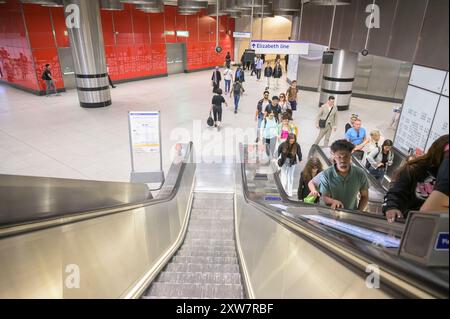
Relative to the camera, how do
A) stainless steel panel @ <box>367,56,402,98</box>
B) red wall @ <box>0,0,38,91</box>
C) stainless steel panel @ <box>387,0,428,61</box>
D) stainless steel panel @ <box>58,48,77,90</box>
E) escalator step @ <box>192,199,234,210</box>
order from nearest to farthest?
stainless steel panel @ <box>387,0,428,61</box> < escalator step @ <box>192,199,234,210</box> < red wall @ <box>0,0,38,91</box> < stainless steel panel @ <box>367,56,402,98</box> < stainless steel panel @ <box>58,48,77,90</box>

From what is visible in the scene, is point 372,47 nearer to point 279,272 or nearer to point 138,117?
point 138,117

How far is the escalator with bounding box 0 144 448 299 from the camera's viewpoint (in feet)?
4.38

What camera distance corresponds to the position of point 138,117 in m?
6.85

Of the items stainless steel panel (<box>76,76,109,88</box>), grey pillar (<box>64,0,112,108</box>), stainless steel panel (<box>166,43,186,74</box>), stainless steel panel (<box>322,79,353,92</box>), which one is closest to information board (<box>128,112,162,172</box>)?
grey pillar (<box>64,0,112,108</box>)

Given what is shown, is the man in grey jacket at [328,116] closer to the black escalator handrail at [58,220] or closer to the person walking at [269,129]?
the person walking at [269,129]

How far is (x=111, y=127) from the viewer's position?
1089 centimetres

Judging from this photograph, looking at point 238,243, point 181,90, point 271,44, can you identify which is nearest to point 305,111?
point 271,44

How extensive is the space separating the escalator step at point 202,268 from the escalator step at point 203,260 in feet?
0.57

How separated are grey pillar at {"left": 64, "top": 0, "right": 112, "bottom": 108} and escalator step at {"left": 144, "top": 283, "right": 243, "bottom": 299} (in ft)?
36.6

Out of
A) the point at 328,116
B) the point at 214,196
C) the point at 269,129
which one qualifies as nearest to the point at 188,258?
the point at 214,196

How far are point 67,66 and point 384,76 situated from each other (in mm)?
16222

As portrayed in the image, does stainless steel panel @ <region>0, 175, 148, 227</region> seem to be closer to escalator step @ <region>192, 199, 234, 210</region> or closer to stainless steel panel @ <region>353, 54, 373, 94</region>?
escalator step @ <region>192, 199, 234, 210</region>

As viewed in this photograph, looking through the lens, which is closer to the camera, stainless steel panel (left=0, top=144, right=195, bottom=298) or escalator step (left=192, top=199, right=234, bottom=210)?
stainless steel panel (left=0, top=144, right=195, bottom=298)

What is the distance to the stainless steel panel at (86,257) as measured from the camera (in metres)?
1.97
